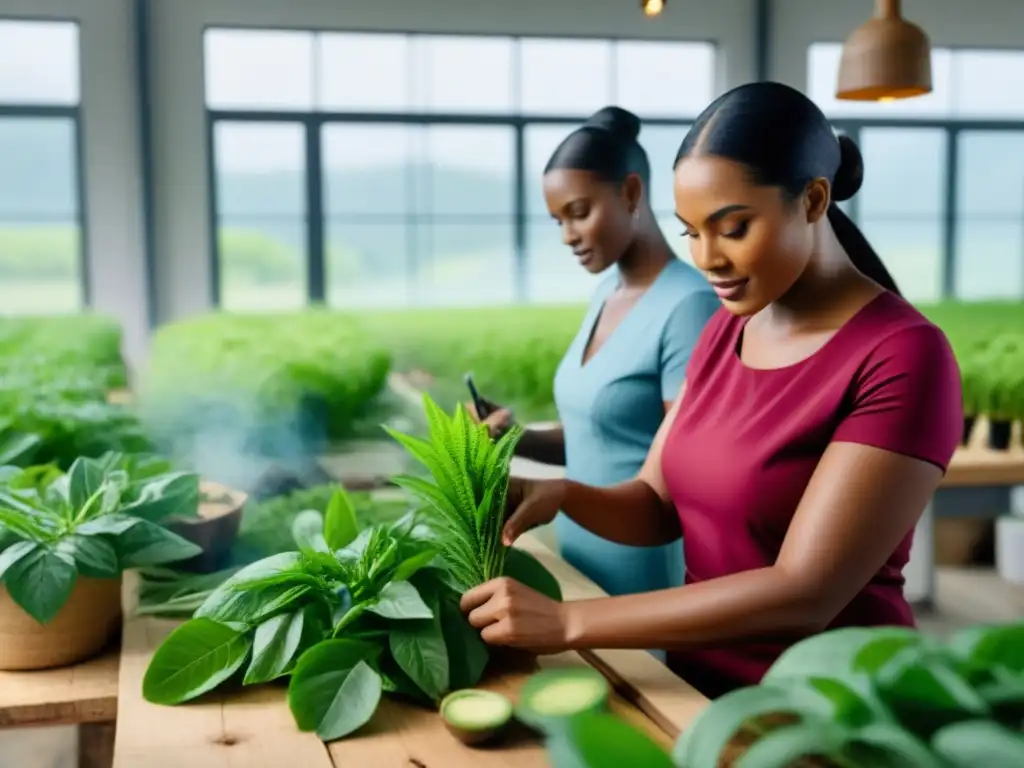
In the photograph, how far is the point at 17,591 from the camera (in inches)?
42.6

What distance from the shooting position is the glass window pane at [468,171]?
166 inches

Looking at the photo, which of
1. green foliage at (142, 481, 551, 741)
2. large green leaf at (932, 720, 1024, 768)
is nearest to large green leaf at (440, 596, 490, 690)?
green foliage at (142, 481, 551, 741)

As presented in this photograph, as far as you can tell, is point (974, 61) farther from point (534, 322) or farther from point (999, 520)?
point (534, 322)

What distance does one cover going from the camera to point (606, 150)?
5.48 ft

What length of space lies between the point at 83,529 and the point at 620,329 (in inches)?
32.4

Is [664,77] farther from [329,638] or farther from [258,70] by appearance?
[329,638]

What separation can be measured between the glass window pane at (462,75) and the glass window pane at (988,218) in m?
2.01

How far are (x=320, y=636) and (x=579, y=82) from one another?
4248 millimetres

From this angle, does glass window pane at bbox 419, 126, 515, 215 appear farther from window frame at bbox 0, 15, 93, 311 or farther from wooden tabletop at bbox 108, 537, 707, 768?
wooden tabletop at bbox 108, 537, 707, 768

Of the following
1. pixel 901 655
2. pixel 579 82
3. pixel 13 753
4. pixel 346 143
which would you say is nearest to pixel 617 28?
pixel 579 82

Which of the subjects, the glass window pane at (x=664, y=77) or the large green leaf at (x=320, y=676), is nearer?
the large green leaf at (x=320, y=676)

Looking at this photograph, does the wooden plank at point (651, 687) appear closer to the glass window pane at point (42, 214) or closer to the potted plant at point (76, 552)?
the potted plant at point (76, 552)

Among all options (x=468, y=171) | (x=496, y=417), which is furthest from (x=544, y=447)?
(x=468, y=171)

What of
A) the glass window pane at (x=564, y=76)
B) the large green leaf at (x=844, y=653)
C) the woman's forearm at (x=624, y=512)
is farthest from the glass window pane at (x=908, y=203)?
the large green leaf at (x=844, y=653)
